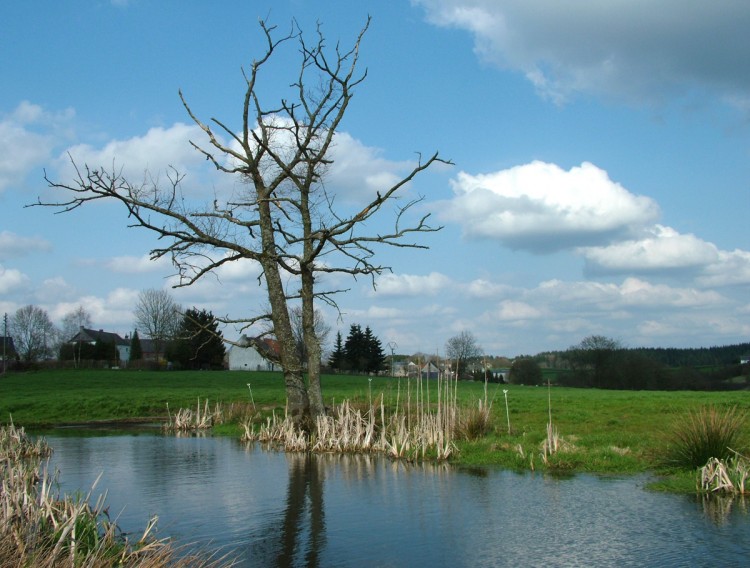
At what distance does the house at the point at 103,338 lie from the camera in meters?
119

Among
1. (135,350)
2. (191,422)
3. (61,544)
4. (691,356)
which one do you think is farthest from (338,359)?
(61,544)

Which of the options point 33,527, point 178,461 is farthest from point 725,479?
point 178,461

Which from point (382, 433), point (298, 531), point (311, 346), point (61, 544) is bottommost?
point (298, 531)

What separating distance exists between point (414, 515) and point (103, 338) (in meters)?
131

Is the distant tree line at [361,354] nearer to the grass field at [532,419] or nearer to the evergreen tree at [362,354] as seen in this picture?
the evergreen tree at [362,354]

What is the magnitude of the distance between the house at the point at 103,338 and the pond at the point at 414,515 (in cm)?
10707

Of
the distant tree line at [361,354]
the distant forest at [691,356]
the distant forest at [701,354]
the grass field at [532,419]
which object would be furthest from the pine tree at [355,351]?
the grass field at [532,419]

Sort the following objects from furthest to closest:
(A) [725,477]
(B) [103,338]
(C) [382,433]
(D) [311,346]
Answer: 1. (B) [103,338]
2. (D) [311,346]
3. (C) [382,433]
4. (A) [725,477]

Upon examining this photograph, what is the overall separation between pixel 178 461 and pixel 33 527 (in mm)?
9822

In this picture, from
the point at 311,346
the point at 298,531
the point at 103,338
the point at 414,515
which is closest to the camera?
the point at 298,531

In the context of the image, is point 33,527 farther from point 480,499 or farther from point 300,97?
point 300,97

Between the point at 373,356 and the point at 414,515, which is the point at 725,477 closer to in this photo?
the point at 414,515

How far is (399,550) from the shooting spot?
783cm

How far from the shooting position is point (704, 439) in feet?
38.2
